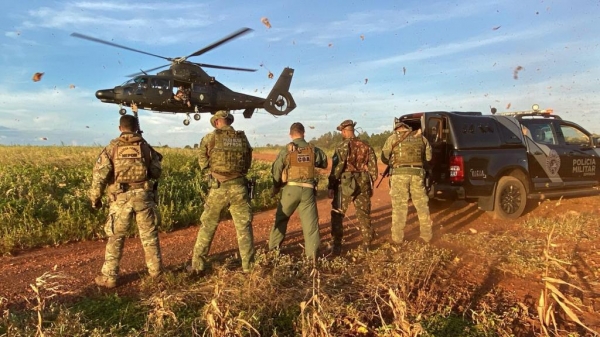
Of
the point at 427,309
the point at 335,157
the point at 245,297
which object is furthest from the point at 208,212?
the point at 427,309

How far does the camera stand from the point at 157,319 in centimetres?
324

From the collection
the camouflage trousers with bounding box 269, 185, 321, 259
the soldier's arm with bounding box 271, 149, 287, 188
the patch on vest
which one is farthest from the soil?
the patch on vest

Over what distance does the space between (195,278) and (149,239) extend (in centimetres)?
66

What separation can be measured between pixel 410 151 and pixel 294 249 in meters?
2.23

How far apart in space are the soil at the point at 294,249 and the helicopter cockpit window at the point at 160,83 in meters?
9.73

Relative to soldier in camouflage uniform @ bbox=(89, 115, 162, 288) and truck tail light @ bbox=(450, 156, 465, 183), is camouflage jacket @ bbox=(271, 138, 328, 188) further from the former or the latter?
truck tail light @ bbox=(450, 156, 465, 183)

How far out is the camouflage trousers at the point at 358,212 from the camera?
615 centimetres

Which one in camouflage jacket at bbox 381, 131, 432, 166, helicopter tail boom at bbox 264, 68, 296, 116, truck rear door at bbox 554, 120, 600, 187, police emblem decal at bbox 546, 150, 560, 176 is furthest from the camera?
helicopter tail boom at bbox 264, 68, 296, 116

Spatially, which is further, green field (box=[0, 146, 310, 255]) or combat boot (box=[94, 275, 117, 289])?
green field (box=[0, 146, 310, 255])

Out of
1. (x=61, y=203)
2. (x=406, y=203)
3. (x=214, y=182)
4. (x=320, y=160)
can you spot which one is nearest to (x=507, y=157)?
(x=406, y=203)

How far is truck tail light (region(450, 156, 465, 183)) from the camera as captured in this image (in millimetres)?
7824

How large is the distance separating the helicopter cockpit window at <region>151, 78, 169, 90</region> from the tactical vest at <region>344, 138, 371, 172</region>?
43.1 feet

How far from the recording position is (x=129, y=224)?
15.6ft

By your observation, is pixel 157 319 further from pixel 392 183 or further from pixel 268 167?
pixel 268 167
